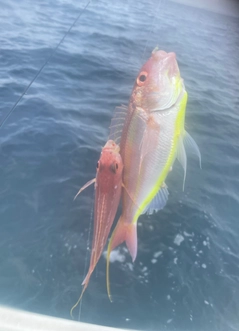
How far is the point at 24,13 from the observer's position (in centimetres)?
927

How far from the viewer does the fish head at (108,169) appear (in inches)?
69.6

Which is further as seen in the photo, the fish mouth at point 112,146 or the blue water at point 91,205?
the blue water at point 91,205

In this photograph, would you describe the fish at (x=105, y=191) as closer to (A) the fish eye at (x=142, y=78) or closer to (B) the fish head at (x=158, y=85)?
(B) the fish head at (x=158, y=85)

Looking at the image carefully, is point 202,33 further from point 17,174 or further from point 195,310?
point 195,310

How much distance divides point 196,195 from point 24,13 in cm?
741

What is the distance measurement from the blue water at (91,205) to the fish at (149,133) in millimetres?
1135

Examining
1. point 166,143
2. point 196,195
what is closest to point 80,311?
point 166,143

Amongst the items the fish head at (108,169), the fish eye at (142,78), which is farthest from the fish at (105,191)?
the fish eye at (142,78)

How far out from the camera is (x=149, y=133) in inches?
73.5

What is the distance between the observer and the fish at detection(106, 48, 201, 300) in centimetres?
187

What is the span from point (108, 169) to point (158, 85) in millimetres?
513

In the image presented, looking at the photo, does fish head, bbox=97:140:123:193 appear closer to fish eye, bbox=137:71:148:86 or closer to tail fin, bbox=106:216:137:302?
tail fin, bbox=106:216:137:302

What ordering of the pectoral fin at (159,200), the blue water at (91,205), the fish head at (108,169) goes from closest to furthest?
the fish head at (108,169)
the pectoral fin at (159,200)
the blue water at (91,205)

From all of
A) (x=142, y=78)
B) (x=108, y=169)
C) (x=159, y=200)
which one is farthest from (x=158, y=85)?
(x=159, y=200)
